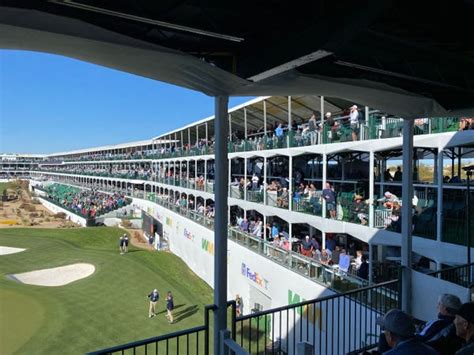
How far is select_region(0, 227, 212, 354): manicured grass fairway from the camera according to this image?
1493cm

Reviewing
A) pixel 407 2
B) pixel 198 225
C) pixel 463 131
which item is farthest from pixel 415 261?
pixel 198 225

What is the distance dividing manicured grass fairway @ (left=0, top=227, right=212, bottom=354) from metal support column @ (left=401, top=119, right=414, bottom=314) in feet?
36.4

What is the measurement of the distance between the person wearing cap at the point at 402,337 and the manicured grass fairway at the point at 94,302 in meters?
13.1

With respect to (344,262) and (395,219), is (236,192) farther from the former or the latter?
(395,219)

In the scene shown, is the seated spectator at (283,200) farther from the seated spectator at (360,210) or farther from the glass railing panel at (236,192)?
the seated spectator at (360,210)

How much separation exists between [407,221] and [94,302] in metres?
16.2

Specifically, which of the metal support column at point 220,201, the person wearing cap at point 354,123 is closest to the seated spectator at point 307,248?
the person wearing cap at point 354,123

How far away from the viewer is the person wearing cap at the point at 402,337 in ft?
9.55

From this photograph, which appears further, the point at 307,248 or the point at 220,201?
the point at 307,248

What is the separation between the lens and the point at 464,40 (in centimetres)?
406

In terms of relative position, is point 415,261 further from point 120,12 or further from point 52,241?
point 52,241

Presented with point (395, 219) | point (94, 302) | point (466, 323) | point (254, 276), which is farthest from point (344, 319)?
point (94, 302)

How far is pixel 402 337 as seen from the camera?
10.00ft

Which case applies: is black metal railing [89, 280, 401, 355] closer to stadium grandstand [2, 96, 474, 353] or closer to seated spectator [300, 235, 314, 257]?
stadium grandstand [2, 96, 474, 353]
